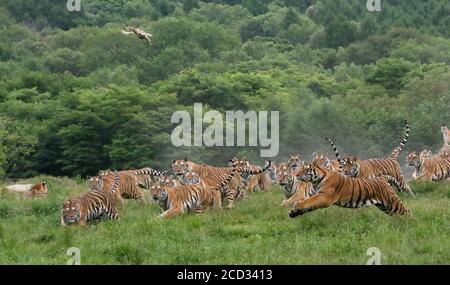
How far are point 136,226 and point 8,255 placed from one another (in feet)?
6.36

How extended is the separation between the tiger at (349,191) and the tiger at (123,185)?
4991 mm

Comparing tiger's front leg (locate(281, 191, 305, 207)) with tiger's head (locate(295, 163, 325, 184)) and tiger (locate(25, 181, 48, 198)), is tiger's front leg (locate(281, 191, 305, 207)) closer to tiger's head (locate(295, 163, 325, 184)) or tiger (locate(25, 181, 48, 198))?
tiger's head (locate(295, 163, 325, 184))

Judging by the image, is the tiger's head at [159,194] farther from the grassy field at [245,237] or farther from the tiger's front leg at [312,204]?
the tiger's front leg at [312,204]

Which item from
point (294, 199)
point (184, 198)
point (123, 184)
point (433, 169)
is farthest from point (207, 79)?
point (184, 198)

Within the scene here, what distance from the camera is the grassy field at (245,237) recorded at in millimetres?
10930

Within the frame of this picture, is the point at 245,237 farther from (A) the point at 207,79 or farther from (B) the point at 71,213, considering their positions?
(A) the point at 207,79

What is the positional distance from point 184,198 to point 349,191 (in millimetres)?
3035

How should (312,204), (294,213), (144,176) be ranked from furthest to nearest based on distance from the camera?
(144,176)
(294,213)
(312,204)

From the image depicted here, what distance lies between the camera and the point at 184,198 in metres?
14.5

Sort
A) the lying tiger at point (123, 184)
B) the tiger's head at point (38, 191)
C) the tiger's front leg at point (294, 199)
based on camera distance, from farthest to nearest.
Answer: the tiger's head at point (38, 191) < the lying tiger at point (123, 184) < the tiger's front leg at point (294, 199)

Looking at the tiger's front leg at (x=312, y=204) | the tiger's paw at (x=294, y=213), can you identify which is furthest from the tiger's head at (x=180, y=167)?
the tiger's front leg at (x=312, y=204)

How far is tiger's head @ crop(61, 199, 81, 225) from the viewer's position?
13562mm

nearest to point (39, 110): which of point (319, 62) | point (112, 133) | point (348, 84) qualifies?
point (112, 133)

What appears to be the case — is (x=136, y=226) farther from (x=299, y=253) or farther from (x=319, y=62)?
(x=319, y=62)
